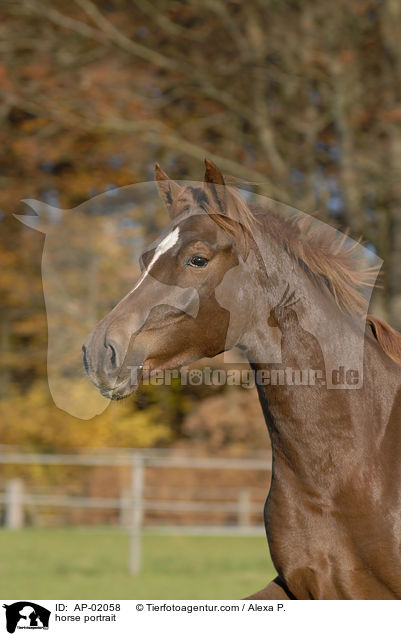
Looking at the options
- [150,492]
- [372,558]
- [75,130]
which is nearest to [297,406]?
[372,558]

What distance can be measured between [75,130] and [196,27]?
2334 millimetres

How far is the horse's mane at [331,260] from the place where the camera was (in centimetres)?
272

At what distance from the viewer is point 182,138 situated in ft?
37.8

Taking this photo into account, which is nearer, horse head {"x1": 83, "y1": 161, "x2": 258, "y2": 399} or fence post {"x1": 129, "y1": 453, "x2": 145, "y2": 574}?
horse head {"x1": 83, "y1": 161, "x2": 258, "y2": 399}

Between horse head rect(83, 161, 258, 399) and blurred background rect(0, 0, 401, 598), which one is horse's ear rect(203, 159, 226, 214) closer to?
horse head rect(83, 161, 258, 399)

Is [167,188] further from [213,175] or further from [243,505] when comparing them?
[243,505]

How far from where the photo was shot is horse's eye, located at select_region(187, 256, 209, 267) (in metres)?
2.46

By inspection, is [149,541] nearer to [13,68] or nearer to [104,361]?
[13,68]
